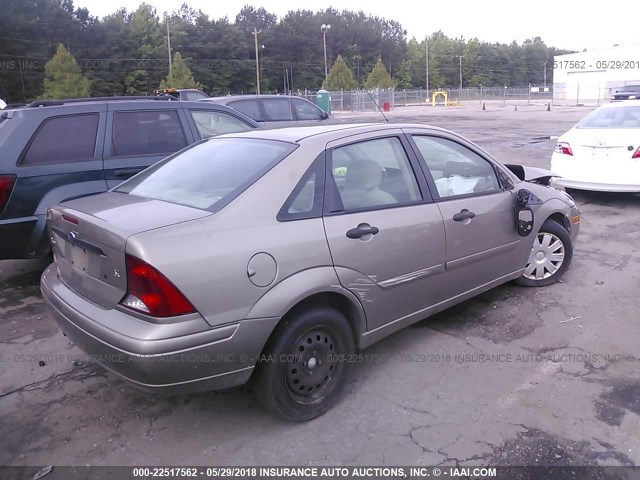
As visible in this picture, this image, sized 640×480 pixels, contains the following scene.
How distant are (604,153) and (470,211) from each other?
507 cm

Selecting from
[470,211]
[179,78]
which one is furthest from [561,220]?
[179,78]

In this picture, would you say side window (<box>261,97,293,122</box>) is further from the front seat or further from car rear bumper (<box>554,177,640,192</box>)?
the front seat

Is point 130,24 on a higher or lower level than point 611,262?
higher

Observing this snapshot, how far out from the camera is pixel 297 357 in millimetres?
2990

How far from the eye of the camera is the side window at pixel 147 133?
18.0 ft

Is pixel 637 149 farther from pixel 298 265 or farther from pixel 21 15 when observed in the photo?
pixel 21 15

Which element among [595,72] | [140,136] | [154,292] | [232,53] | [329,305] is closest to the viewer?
[154,292]

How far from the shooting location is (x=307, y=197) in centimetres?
309

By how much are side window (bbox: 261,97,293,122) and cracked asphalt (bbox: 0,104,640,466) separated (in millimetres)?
8362

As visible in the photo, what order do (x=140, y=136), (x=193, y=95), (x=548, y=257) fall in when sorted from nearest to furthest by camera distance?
(x=548, y=257), (x=140, y=136), (x=193, y=95)

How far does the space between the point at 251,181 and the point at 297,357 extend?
1.01 metres

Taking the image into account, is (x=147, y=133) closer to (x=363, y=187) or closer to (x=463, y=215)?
(x=363, y=187)

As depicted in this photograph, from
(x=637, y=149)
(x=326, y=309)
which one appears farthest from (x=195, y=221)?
(x=637, y=149)

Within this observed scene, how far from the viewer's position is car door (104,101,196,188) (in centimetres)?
534
